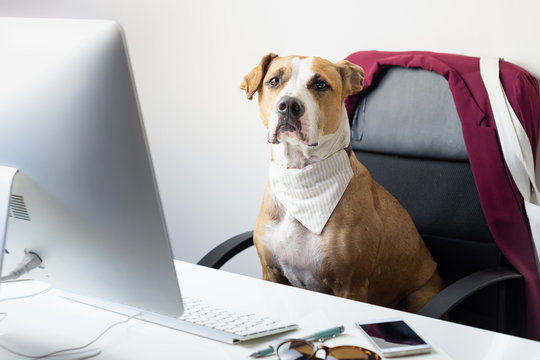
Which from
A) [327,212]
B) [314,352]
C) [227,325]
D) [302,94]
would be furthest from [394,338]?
[302,94]

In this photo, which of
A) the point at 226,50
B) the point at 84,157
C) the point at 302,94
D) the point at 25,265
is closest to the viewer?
the point at 84,157

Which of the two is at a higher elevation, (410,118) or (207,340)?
A: (410,118)

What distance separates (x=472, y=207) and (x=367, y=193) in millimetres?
314

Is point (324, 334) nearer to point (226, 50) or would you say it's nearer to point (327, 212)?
point (327, 212)

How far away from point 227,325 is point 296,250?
58cm

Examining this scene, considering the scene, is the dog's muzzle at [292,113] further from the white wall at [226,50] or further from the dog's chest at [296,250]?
the white wall at [226,50]

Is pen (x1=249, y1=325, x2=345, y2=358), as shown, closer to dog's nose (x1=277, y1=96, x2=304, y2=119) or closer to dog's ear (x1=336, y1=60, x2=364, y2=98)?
dog's nose (x1=277, y1=96, x2=304, y2=119)

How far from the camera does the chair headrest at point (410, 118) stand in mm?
1641

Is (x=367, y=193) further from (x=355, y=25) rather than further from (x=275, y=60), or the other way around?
(x=355, y=25)

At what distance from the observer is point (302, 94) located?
1.46 metres

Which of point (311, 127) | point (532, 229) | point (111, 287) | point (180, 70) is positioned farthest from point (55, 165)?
point (180, 70)

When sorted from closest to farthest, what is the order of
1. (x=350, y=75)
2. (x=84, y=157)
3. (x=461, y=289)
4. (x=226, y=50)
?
(x=84, y=157), (x=461, y=289), (x=350, y=75), (x=226, y=50)

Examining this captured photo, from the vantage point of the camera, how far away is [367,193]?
1.56 meters

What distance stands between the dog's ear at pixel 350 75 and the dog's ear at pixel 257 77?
0.61 feet
